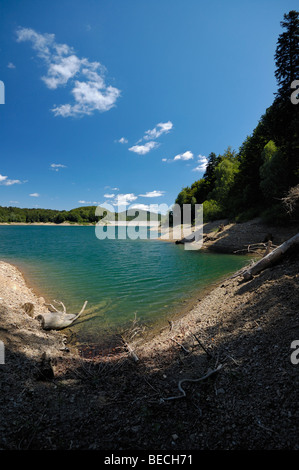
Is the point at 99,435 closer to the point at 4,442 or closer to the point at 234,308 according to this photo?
the point at 4,442

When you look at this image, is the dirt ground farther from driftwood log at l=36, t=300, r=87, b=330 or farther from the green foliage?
the green foliage

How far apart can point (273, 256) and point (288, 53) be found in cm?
3416

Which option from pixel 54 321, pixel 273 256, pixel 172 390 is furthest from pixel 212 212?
pixel 172 390

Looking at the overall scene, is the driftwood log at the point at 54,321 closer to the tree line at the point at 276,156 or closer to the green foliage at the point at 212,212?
the tree line at the point at 276,156

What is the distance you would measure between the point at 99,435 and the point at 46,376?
2.22 m

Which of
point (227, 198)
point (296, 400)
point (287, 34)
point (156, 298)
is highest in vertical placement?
point (287, 34)

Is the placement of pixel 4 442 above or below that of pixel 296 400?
below

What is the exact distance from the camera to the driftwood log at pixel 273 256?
814 centimetres

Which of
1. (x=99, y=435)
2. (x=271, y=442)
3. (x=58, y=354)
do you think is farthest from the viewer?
(x=58, y=354)

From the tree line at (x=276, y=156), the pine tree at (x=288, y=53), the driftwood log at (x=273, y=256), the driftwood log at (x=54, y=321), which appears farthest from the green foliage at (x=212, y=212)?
the driftwood log at (x=54, y=321)

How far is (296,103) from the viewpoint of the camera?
88.7ft

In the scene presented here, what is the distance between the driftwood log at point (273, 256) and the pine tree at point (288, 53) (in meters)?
31.2
